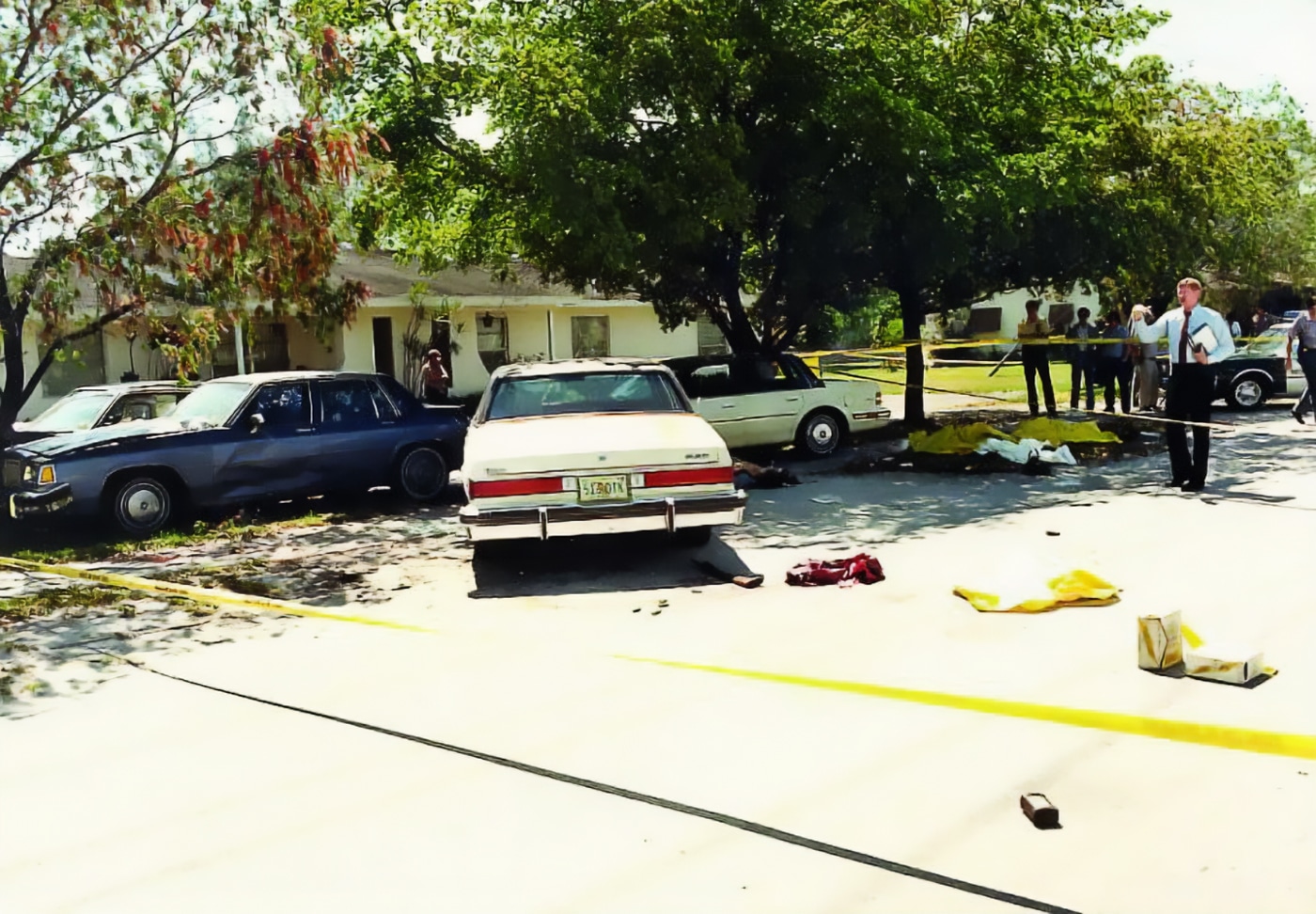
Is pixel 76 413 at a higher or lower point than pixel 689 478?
higher

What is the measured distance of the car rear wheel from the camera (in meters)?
20.2

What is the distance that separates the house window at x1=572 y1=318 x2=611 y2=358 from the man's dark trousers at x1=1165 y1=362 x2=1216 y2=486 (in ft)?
67.0

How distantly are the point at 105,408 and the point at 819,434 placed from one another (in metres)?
8.57

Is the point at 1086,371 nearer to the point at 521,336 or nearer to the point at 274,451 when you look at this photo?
the point at 521,336

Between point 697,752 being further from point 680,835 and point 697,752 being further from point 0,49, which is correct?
point 0,49

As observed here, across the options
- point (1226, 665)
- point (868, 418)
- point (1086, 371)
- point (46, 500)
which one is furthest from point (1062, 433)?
point (46, 500)

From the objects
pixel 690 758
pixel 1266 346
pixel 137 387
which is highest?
→ pixel 137 387

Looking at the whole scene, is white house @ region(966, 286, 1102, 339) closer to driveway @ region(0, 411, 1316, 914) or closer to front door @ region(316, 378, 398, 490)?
front door @ region(316, 378, 398, 490)

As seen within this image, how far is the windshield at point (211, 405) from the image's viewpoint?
11852 mm

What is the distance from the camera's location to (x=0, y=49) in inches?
375

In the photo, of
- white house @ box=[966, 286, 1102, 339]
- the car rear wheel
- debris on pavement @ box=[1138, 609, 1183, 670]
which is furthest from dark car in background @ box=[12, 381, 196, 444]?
white house @ box=[966, 286, 1102, 339]

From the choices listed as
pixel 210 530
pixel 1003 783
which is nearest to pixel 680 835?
pixel 1003 783

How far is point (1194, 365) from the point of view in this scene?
36.5 feet

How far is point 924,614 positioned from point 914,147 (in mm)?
8392
